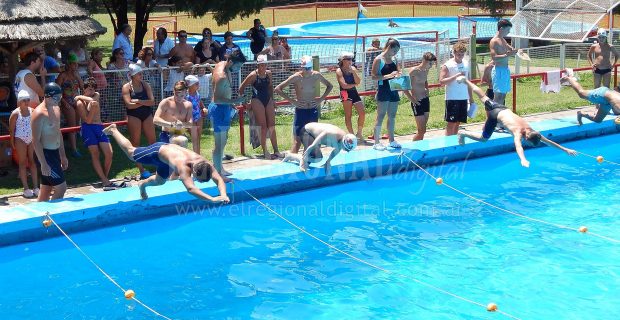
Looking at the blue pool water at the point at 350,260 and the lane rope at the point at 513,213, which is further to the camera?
the lane rope at the point at 513,213

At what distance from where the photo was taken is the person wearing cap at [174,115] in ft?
35.8

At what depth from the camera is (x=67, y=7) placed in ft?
42.8

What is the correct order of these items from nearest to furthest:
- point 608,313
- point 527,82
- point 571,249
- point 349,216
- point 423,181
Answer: point 608,313 < point 571,249 < point 349,216 < point 423,181 < point 527,82

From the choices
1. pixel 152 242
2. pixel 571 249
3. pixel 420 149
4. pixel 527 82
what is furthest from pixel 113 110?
pixel 527 82

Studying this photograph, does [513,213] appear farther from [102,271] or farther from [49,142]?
[49,142]

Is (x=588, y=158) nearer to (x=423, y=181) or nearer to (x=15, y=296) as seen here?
(x=423, y=181)

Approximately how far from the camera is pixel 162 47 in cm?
1595

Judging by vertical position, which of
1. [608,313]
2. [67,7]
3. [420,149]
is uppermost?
[67,7]

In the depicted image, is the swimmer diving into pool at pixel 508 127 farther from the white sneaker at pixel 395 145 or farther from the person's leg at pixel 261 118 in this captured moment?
the person's leg at pixel 261 118

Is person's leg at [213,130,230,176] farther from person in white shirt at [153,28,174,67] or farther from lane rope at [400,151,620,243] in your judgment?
person in white shirt at [153,28,174,67]

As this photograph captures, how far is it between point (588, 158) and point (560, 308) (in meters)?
6.39

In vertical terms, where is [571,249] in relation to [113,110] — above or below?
below

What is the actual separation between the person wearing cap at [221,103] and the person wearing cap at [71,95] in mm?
2194

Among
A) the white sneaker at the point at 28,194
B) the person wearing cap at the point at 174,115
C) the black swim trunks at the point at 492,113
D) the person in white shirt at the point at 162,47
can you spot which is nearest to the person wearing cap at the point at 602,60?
the black swim trunks at the point at 492,113
